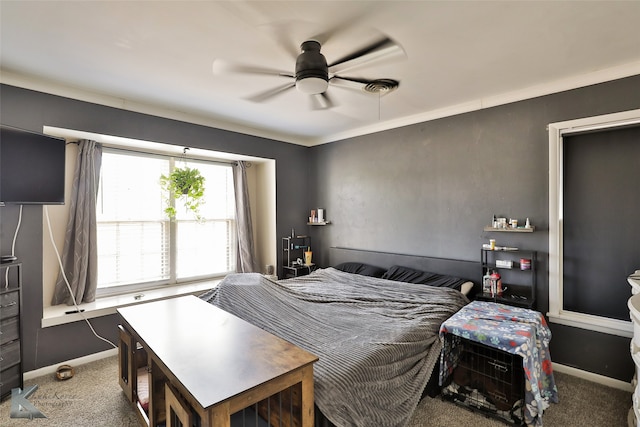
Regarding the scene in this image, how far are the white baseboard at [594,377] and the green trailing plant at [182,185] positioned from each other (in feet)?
13.8

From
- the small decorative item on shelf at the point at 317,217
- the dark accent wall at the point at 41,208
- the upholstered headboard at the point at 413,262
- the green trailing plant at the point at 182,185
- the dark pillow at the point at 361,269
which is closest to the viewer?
the dark accent wall at the point at 41,208

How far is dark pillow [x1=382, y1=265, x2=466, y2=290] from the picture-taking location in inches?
126

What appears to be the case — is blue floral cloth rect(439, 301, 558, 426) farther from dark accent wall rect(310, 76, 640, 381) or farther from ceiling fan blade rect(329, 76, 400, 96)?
ceiling fan blade rect(329, 76, 400, 96)

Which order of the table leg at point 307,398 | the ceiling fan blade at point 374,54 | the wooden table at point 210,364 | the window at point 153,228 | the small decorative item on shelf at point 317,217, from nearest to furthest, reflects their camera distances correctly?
the wooden table at point 210,364
the table leg at point 307,398
the ceiling fan blade at point 374,54
the window at point 153,228
the small decorative item on shelf at point 317,217

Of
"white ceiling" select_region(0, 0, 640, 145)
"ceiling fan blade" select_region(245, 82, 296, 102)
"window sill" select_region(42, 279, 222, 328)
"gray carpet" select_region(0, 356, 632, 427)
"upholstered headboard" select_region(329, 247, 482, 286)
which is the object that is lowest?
"gray carpet" select_region(0, 356, 632, 427)

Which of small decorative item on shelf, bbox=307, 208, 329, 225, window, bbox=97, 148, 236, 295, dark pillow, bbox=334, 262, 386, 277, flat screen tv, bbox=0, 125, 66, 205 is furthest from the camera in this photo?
small decorative item on shelf, bbox=307, 208, 329, 225

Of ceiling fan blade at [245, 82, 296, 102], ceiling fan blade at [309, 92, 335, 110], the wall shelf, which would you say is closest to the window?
ceiling fan blade at [245, 82, 296, 102]

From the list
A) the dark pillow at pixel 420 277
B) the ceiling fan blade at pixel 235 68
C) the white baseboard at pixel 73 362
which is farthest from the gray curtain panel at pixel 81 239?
the dark pillow at pixel 420 277

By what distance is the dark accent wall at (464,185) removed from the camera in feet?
8.68

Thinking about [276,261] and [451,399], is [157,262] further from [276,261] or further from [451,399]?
[451,399]

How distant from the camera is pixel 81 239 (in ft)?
10.4

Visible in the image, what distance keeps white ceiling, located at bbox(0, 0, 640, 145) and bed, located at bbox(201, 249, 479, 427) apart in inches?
71.3

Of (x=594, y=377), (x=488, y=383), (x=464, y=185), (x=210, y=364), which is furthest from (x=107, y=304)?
(x=594, y=377)

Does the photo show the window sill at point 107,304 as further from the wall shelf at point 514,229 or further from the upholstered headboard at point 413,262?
the wall shelf at point 514,229
